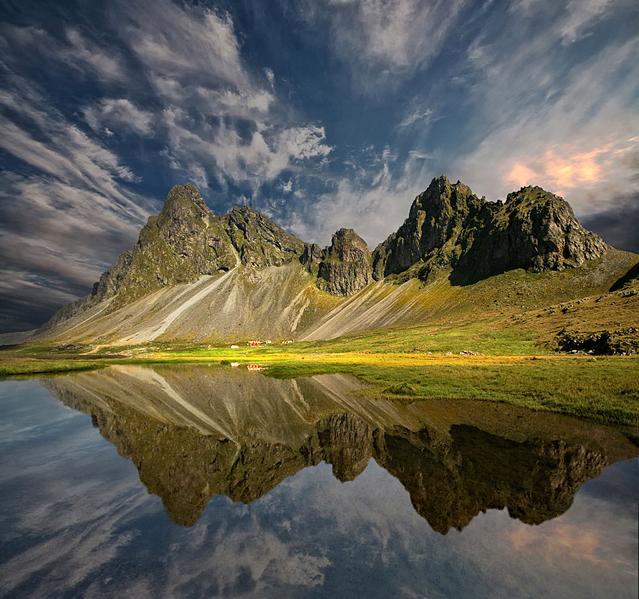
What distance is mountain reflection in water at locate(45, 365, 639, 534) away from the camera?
13633 millimetres

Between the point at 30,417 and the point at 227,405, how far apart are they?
62.3ft

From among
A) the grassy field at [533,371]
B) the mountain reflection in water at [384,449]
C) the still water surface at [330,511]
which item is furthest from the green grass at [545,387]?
the still water surface at [330,511]

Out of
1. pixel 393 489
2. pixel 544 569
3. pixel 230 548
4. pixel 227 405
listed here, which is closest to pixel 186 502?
pixel 230 548

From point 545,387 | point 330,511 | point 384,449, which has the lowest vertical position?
point 330,511

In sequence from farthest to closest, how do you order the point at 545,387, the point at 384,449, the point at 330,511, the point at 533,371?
the point at 533,371 → the point at 545,387 → the point at 384,449 → the point at 330,511

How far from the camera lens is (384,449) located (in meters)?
20.2

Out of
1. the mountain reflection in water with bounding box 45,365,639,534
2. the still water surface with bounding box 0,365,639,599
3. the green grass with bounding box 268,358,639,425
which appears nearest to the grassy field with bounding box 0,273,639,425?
the green grass with bounding box 268,358,639,425

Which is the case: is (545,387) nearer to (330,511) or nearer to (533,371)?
(533,371)

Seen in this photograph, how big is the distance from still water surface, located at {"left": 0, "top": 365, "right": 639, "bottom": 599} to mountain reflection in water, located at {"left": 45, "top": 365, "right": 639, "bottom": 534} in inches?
4.9

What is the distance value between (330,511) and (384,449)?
7345 millimetres

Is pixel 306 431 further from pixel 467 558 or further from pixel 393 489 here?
pixel 467 558

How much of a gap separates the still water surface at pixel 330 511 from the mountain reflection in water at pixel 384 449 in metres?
0.13

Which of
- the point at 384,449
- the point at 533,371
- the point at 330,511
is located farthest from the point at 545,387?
the point at 330,511

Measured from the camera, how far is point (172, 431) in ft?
87.0
